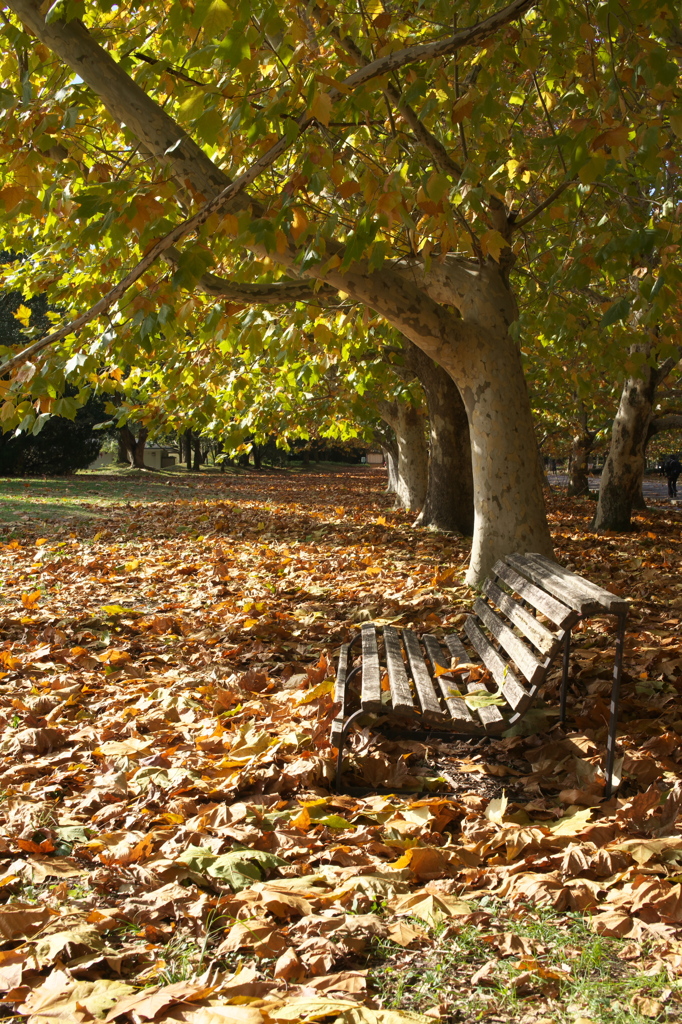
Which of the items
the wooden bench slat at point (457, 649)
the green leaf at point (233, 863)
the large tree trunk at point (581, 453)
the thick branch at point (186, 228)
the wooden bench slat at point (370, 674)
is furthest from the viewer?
the large tree trunk at point (581, 453)

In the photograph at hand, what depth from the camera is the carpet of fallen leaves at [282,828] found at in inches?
82.7

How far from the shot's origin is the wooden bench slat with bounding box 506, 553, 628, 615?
9.84 feet

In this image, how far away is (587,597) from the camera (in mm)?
3100

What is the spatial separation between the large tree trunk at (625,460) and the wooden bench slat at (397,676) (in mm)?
8652

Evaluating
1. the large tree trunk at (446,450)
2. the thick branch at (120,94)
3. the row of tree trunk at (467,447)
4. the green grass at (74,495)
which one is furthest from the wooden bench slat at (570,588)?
the green grass at (74,495)

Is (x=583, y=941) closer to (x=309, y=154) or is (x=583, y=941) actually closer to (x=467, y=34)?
(x=309, y=154)

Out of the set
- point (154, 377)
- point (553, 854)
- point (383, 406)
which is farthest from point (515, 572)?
point (383, 406)

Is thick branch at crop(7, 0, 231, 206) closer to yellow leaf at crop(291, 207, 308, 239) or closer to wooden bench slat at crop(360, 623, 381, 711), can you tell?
yellow leaf at crop(291, 207, 308, 239)

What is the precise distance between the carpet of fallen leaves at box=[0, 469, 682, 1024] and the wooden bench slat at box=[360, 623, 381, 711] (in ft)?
1.22

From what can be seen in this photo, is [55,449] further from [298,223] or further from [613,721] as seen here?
[613,721]

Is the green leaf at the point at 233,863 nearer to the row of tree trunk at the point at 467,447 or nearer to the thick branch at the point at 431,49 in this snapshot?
the thick branch at the point at 431,49

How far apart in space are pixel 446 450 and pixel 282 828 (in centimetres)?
825

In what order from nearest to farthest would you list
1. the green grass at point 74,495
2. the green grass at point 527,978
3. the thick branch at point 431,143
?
the green grass at point 527,978
the thick branch at point 431,143
the green grass at point 74,495

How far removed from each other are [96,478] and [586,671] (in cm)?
2940
